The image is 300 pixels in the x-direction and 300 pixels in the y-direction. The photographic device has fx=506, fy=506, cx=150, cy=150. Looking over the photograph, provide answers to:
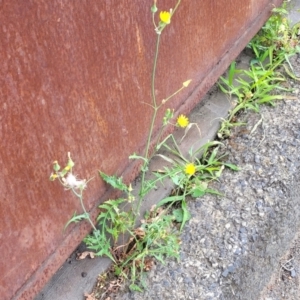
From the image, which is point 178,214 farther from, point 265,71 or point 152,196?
point 265,71

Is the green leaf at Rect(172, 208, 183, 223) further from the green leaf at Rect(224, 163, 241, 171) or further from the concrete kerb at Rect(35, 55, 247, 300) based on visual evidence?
the green leaf at Rect(224, 163, 241, 171)

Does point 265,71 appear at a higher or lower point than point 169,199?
higher

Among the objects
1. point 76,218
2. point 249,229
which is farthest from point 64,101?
point 249,229

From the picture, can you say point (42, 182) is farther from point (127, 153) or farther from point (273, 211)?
point (273, 211)

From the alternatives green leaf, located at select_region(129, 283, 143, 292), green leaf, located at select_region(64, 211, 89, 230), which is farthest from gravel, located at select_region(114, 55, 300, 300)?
green leaf, located at select_region(64, 211, 89, 230)

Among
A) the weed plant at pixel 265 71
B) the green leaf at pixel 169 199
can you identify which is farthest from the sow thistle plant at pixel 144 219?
the weed plant at pixel 265 71

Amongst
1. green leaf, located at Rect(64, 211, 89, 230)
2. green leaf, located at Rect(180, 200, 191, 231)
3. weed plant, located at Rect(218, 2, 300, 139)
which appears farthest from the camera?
weed plant, located at Rect(218, 2, 300, 139)
